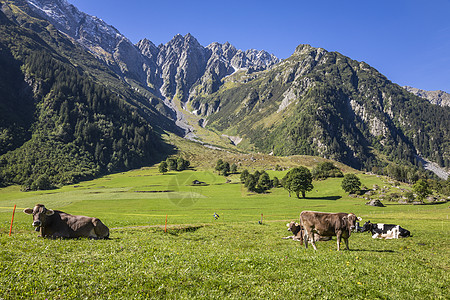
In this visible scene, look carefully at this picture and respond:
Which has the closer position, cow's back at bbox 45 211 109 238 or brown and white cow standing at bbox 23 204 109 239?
brown and white cow standing at bbox 23 204 109 239

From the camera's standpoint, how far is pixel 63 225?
61.2 feet

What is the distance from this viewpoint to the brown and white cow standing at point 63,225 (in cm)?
1791

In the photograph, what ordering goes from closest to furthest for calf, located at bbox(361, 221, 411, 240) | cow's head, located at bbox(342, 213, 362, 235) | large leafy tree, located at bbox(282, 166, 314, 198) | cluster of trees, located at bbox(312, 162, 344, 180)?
cow's head, located at bbox(342, 213, 362, 235), calf, located at bbox(361, 221, 411, 240), large leafy tree, located at bbox(282, 166, 314, 198), cluster of trees, located at bbox(312, 162, 344, 180)

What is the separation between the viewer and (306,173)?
9856 cm

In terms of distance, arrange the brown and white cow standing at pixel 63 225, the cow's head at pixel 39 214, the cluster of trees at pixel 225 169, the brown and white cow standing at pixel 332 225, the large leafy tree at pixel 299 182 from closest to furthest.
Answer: the cow's head at pixel 39 214 < the brown and white cow standing at pixel 63 225 < the brown and white cow standing at pixel 332 225 < the large leafy tree at pixel 299 182 < the cluster of trees at pixel 225 169

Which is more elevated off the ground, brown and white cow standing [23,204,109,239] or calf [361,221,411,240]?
brown and white cow standing [23,204,109,239]

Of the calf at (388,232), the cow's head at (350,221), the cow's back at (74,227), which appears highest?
the cow's head at (350,221)

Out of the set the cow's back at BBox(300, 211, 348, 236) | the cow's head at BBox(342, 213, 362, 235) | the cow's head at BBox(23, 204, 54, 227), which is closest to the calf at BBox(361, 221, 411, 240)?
the cow's head at BBox(342, 213, 362, 235)

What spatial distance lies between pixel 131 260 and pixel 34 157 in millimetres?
190547

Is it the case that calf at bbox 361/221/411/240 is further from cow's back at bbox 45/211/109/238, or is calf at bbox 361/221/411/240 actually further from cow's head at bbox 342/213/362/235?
cow's back at bbox 45/211/109/238

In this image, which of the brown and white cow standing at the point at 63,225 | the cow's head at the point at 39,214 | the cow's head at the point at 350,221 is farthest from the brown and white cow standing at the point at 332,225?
the cow's head at the point at 39,214

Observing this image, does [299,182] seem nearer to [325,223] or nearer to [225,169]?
[225,169]

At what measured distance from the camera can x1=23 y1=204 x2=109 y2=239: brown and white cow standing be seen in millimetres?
17906

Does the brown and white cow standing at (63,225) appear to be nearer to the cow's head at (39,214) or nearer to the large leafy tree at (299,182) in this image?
the cow's head at (39,214)
